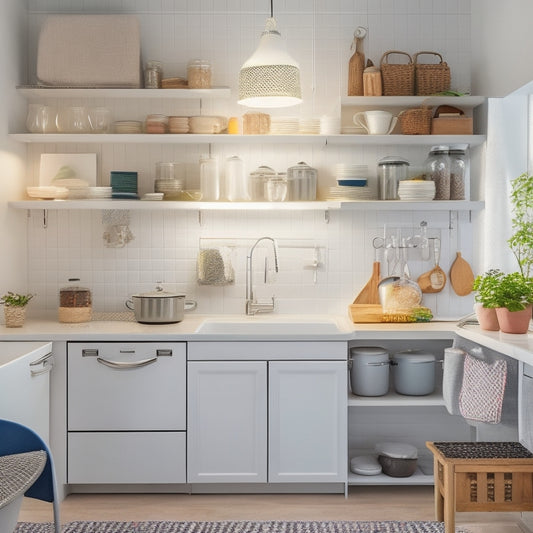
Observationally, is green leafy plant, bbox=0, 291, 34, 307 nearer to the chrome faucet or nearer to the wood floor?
the wood floor

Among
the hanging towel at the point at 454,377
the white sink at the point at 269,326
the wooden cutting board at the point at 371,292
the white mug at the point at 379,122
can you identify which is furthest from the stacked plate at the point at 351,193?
the hanging towel at the point at 454,377

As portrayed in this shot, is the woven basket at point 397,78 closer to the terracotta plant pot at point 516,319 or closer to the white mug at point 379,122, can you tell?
the white mug at point 379,122

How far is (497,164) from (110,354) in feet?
7.65

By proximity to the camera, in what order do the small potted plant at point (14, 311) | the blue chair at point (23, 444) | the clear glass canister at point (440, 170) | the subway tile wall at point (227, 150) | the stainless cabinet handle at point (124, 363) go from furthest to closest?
the subway tile wall at point (227, 150) → the clear glass canister at point (440, 170) → the small potted plant at point (14, 311) → the stainless cabinet handle at point (124, 363) → the blue chair at point (23, 444)

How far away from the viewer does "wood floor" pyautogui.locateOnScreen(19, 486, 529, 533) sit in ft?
11.9

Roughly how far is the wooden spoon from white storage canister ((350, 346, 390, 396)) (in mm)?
606

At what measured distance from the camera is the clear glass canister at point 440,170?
4.29m

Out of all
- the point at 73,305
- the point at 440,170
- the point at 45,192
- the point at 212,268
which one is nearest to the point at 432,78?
the point at 440,170

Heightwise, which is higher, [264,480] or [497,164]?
[497,164]

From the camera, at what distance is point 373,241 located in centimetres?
450

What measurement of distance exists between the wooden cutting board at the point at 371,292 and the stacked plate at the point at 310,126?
2.84ft

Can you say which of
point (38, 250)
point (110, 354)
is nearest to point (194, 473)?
point (110, 354)

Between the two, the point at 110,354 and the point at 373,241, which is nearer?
the point at 110,354

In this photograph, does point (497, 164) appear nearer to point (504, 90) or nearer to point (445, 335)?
point (504, 90)
